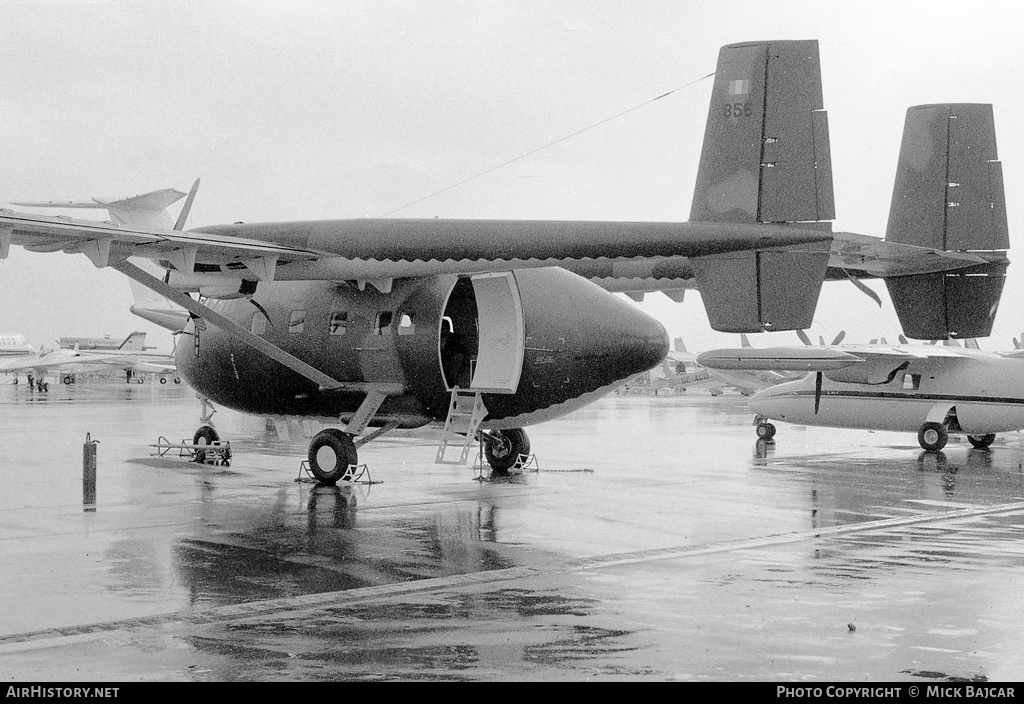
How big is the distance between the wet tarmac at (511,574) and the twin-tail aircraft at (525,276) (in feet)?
5.02

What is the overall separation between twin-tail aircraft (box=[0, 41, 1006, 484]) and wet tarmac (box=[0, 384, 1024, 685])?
153 cm

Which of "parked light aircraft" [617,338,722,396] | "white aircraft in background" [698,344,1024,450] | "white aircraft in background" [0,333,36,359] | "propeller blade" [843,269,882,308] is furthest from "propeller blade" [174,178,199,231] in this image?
"white aircraft in background" [0,333,36,359]

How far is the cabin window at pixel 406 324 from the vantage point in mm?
16531

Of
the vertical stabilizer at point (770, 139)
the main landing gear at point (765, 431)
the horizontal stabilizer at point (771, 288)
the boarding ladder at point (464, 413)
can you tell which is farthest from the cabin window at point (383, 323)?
Result: the main landing gear at point (765, 431)

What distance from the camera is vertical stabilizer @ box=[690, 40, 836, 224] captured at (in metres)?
12.3

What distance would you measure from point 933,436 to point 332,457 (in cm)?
1545

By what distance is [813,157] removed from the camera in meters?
12.2

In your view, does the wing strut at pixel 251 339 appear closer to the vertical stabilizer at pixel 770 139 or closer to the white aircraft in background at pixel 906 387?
the vertical stabilizer at pixel 770 139

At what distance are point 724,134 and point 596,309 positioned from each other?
4458mm

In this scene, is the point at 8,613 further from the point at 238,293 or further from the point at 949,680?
the point at 238,293

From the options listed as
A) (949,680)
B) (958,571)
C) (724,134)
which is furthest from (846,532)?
(949,680)

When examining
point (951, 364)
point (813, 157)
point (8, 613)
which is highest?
point (813, 157)

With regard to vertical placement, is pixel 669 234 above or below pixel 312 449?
above

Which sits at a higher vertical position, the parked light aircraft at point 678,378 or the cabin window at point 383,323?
the cabin window at point 383,323
